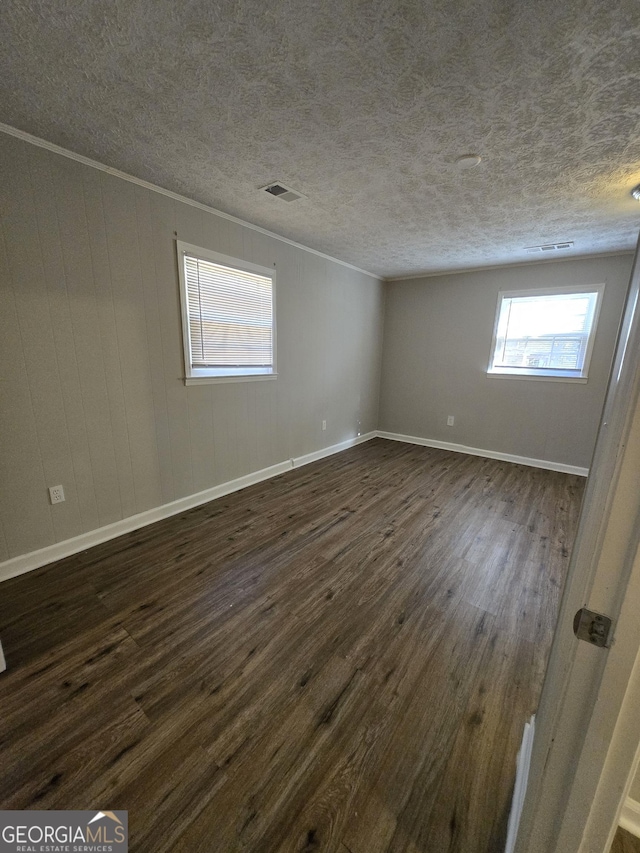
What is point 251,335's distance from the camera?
3305 millimetres

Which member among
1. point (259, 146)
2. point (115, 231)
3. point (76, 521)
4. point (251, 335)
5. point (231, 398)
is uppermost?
point (259, 146)

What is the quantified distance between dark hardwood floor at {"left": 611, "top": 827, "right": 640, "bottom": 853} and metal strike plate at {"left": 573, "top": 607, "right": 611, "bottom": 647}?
3.31ft

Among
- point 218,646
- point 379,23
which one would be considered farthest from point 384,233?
point 218,646

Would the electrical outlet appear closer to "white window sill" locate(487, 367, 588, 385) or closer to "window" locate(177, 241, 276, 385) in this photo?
"window" locate(177, 241, 276, 385)

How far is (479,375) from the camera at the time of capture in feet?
15.3

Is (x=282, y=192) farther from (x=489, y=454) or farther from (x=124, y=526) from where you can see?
(x=489, y=454)

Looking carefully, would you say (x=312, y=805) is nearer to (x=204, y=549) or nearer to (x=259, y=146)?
(x=204, y=549)

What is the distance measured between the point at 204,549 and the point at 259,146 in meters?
2.57

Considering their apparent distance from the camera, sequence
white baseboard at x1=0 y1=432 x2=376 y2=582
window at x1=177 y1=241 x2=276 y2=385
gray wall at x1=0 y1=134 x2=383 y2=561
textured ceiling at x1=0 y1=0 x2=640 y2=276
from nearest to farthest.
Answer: textured ceiling at x1=0 y1=0 x2=640 y2=276 < gray wall at x1=0 y1=134 x2=383 y2=561 < white baseboard at x1=0 y1=432 x2=376 y2=582 < window at x1=177 y1=241 x2=276 y2=385

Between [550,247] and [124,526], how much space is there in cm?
490

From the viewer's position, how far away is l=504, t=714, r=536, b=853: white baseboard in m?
0.95

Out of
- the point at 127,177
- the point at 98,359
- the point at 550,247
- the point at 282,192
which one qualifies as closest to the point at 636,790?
the point at 98,359

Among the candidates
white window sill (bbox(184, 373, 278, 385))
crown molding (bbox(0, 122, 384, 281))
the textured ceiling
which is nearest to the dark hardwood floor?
the textured ceiling

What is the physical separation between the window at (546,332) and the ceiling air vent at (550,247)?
0.53 m
